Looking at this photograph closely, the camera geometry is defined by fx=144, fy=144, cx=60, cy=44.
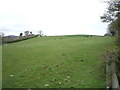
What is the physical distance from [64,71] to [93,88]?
8.02ft

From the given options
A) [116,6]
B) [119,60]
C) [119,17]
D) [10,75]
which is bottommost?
[10,75]

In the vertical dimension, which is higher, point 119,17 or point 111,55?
point 119,17

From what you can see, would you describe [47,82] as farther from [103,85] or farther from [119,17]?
[119,17]

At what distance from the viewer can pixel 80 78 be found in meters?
6.69

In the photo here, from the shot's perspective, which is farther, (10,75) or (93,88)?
(10,75)

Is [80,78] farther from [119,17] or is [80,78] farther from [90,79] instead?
[119,17]

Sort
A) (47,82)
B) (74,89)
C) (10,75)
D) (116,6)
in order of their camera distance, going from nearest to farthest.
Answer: (74,89), (47,82), (10,75), (116,6)

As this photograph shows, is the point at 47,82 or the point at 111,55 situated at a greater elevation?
the point at 111,55

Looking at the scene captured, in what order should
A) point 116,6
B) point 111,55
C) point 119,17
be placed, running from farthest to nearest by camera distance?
1. point 116,6
2. point 119,17
3. point 111,55

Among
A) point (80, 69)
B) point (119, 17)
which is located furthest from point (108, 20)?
point (80, 69)

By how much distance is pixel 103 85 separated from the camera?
5.77m

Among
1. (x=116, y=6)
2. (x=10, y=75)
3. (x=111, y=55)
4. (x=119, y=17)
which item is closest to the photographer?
(x=111, y=55)

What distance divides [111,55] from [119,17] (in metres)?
7.32

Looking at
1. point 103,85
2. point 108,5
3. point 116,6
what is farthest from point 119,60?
point 108,5
